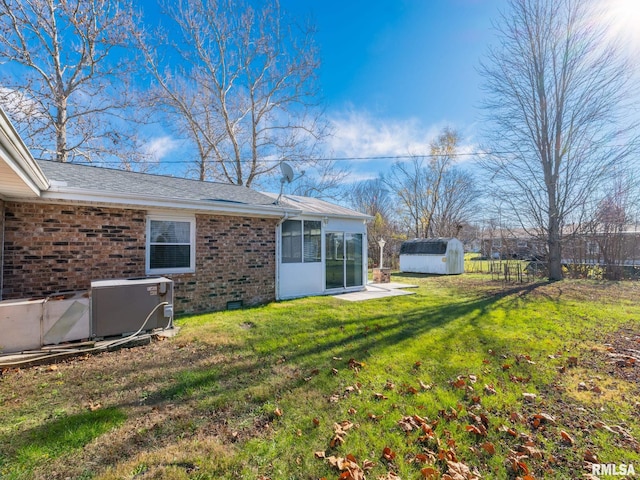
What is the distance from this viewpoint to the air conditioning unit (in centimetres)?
477

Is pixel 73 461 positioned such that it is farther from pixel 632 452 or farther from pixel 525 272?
pixel 525 272

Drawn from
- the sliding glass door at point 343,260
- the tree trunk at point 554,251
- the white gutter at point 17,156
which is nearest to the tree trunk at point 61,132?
the white gutter at point 17,156

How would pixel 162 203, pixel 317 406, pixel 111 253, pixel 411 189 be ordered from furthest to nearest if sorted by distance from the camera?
pixel 411 189 → pixel 162 203 → pixel 111 253 → pixel 317 406

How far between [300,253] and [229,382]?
19.0 feet

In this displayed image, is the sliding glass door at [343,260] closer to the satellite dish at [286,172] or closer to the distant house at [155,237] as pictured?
the distant house at [155,237]

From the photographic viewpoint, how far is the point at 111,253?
5977 mm

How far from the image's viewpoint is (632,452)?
2.47m

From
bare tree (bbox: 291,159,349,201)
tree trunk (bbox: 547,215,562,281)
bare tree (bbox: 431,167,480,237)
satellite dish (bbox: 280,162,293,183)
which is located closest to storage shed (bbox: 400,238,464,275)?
tree trunk (bbox: 547,215,562,281)

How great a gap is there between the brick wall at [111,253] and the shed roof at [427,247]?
12.7 metres

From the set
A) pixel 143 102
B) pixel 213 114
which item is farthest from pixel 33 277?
pixel 213 114

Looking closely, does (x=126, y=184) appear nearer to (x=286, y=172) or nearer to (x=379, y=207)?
(x=286, y=172)

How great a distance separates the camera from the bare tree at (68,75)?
12.2m
